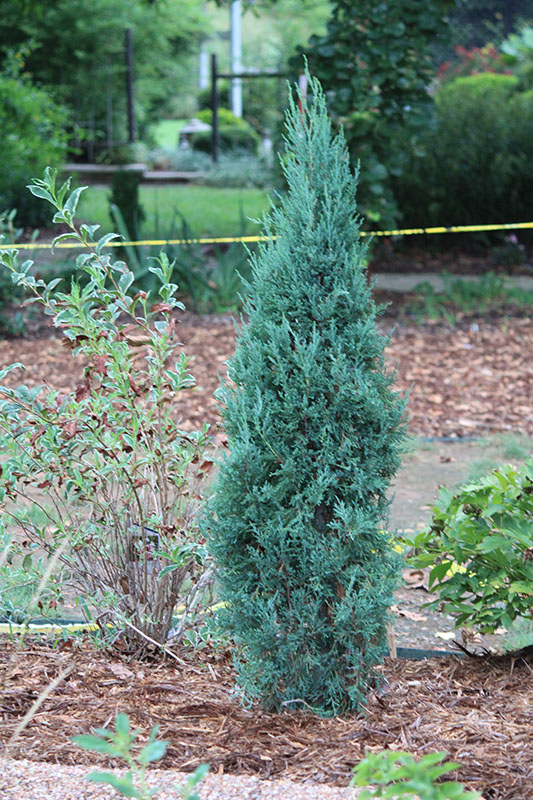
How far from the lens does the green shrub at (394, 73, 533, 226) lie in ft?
36.0

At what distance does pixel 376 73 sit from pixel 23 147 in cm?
543

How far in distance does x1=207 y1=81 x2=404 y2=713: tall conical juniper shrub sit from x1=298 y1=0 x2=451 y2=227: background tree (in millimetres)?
6064

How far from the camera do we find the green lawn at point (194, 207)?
11.2 m

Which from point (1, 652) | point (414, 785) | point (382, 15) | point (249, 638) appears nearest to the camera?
point (414, 785)

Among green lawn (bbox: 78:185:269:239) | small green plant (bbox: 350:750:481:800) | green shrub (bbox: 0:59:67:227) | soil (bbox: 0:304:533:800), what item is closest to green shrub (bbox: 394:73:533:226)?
green lawn (bbox: 78:185:269:239)

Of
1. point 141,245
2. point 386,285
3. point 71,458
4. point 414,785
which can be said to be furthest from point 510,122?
point 414,785

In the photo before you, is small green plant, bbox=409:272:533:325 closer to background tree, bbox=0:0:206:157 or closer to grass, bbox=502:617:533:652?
grass, bbox=502:617:533:652

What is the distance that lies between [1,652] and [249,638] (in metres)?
0.94

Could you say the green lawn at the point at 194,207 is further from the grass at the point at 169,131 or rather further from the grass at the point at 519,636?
the grass at the point at 169,131

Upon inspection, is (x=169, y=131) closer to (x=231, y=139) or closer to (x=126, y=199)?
(x=231, y=139)

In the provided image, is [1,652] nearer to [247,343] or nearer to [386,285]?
[247,343]

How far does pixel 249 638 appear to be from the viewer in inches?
85.5

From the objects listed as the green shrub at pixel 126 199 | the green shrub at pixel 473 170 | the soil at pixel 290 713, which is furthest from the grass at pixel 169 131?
the soil at pixel 290 713

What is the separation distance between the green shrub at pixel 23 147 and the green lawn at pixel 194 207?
0.71 metres
